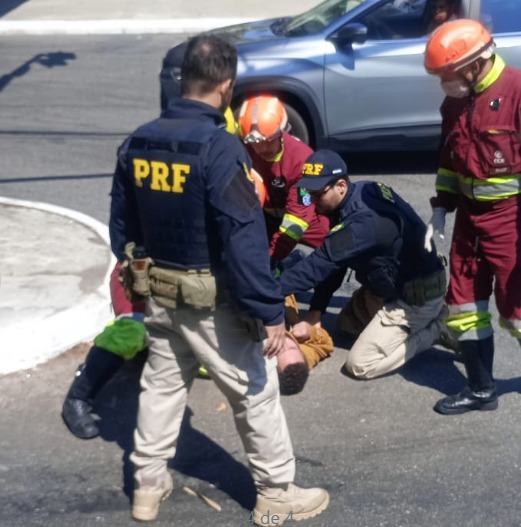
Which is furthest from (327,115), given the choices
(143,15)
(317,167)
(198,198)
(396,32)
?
(143,15)

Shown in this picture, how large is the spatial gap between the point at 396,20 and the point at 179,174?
6012mm

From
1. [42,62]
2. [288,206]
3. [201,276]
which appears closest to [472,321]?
[288,206]

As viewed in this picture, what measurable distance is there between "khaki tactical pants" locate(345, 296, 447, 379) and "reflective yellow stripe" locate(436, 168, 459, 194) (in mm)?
759

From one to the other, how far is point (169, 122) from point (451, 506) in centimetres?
194

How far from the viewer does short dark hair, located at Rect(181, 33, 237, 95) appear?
3.96 metres

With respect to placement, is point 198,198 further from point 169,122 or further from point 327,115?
point 327,115

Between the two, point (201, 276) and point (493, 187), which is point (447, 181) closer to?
point (493, 187)

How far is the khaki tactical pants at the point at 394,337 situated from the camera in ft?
18.8

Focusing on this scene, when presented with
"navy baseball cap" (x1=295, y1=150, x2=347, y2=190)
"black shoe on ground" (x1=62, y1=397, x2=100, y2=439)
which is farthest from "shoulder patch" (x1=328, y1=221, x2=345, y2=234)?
"black shoe on ground" (x1=62, y1=397, x2=100, y2=439)

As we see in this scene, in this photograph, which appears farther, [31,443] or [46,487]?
[31,443]

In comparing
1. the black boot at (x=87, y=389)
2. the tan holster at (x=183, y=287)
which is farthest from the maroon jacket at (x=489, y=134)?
the black boot at (x=87, y=389)

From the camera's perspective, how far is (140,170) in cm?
405

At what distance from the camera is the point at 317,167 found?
5.46m

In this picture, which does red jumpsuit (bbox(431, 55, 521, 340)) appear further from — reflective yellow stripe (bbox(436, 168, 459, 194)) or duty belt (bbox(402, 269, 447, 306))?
duty belt (bbox(402, 269, 447, 306))
